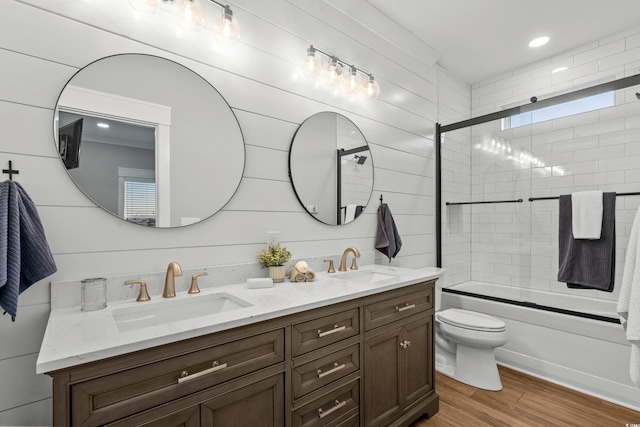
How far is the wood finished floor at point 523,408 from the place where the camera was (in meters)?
1.93

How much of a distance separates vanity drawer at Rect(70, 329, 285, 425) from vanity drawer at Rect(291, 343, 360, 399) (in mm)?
152

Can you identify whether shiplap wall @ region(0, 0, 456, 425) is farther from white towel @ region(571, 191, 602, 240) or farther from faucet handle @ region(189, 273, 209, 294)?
white towel @ region(571, 191, 602, 240)

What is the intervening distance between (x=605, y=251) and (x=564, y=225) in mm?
296

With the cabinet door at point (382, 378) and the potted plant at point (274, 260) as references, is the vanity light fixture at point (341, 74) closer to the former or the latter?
the potted plant at point (274, 260)

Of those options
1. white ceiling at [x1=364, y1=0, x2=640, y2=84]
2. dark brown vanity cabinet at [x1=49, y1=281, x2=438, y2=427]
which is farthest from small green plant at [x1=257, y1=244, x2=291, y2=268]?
white ceiling at [x1=364, y1=0, x2=640, y2=84]

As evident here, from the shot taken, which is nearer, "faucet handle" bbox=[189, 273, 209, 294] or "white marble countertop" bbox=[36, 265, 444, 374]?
"white marble countertop" bbox=[36, 265, 444, 374]

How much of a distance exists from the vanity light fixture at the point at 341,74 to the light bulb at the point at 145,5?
86cm

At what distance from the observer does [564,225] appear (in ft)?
7.84

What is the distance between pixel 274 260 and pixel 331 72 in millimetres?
1291

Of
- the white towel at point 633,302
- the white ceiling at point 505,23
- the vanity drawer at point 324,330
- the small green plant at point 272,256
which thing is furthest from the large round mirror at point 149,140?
the white towel at point 633,302

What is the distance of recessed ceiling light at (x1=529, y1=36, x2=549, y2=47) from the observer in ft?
9.25

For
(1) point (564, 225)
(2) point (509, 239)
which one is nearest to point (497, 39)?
(1) point (564, 225)

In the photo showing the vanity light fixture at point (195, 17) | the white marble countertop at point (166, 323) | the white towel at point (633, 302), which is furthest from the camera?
the white towel at point (633, 302)

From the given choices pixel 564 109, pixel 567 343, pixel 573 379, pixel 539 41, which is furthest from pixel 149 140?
pixel 564 109
